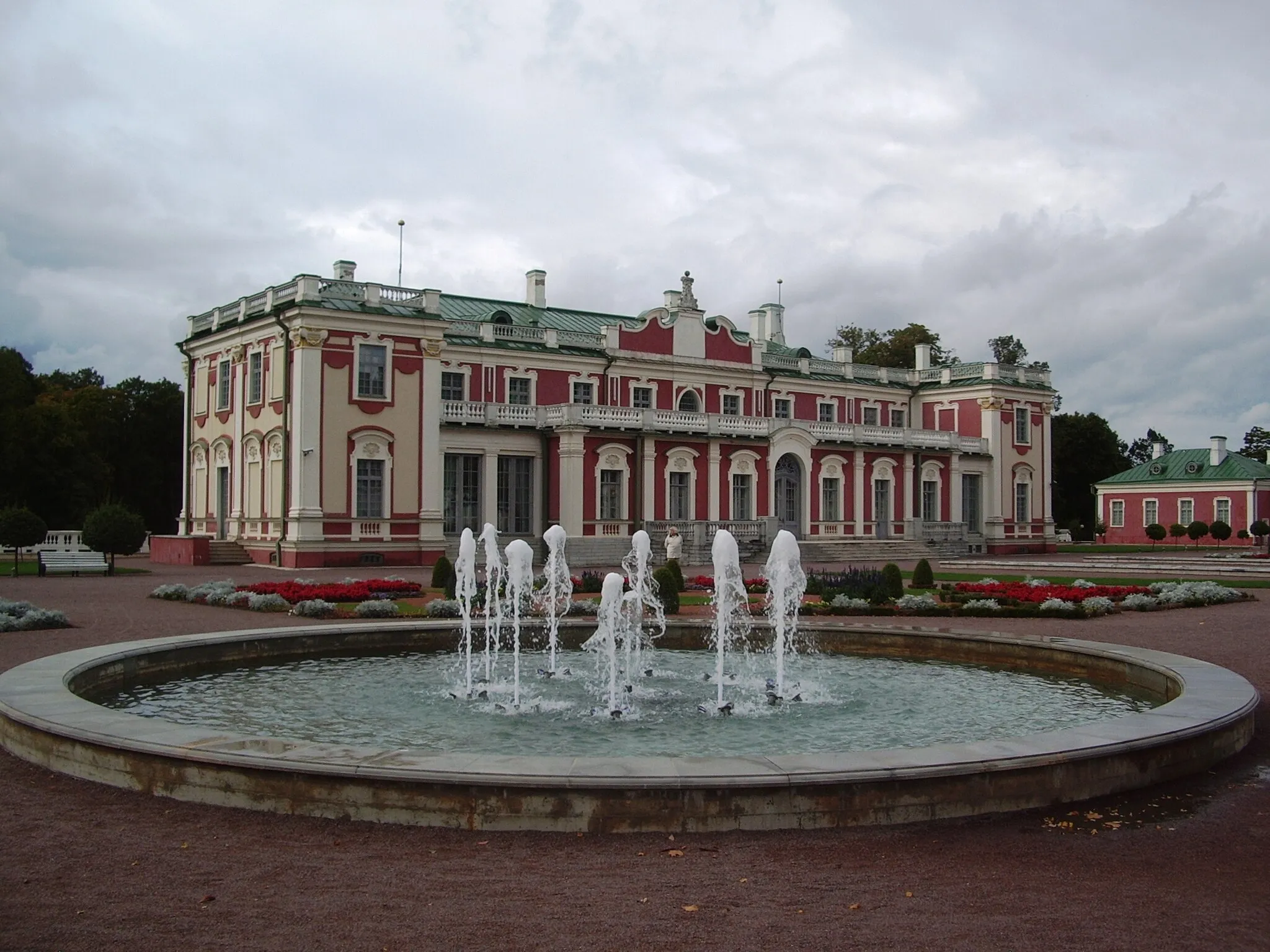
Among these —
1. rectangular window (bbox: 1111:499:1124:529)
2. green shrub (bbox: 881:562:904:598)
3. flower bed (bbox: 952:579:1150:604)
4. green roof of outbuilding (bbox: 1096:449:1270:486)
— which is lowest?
flower bed (bbox: 952:579:1150:604)

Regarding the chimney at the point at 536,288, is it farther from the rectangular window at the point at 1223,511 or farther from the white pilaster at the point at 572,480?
the rectangular window at the point at 1223,511


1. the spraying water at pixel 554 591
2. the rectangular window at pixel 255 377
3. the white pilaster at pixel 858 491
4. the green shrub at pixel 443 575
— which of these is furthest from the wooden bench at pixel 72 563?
the white pilaster at pixel 858 491

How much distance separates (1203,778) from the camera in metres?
8.12

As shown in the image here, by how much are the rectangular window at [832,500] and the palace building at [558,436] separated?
0.07 metres

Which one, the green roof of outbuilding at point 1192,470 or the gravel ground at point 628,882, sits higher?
the green roof of outbuilding at point 1192,470

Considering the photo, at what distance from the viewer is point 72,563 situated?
3009 cm

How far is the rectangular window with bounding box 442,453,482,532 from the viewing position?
37.7m

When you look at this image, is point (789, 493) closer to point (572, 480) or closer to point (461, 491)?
point (572, 480)

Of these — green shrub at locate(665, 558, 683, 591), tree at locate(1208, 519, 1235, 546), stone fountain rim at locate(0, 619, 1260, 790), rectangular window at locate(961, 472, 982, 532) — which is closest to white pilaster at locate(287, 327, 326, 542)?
green shrub at locate(665, 558, 683, 591)

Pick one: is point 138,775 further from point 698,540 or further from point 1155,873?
point 698,540

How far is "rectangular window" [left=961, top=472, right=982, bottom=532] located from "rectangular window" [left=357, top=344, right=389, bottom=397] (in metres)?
26.8

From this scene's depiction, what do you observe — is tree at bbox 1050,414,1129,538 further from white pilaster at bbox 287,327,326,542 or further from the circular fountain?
the circular fountain

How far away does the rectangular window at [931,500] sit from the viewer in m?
48.2

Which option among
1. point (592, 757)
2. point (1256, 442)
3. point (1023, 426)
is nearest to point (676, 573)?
point (592, 757)
